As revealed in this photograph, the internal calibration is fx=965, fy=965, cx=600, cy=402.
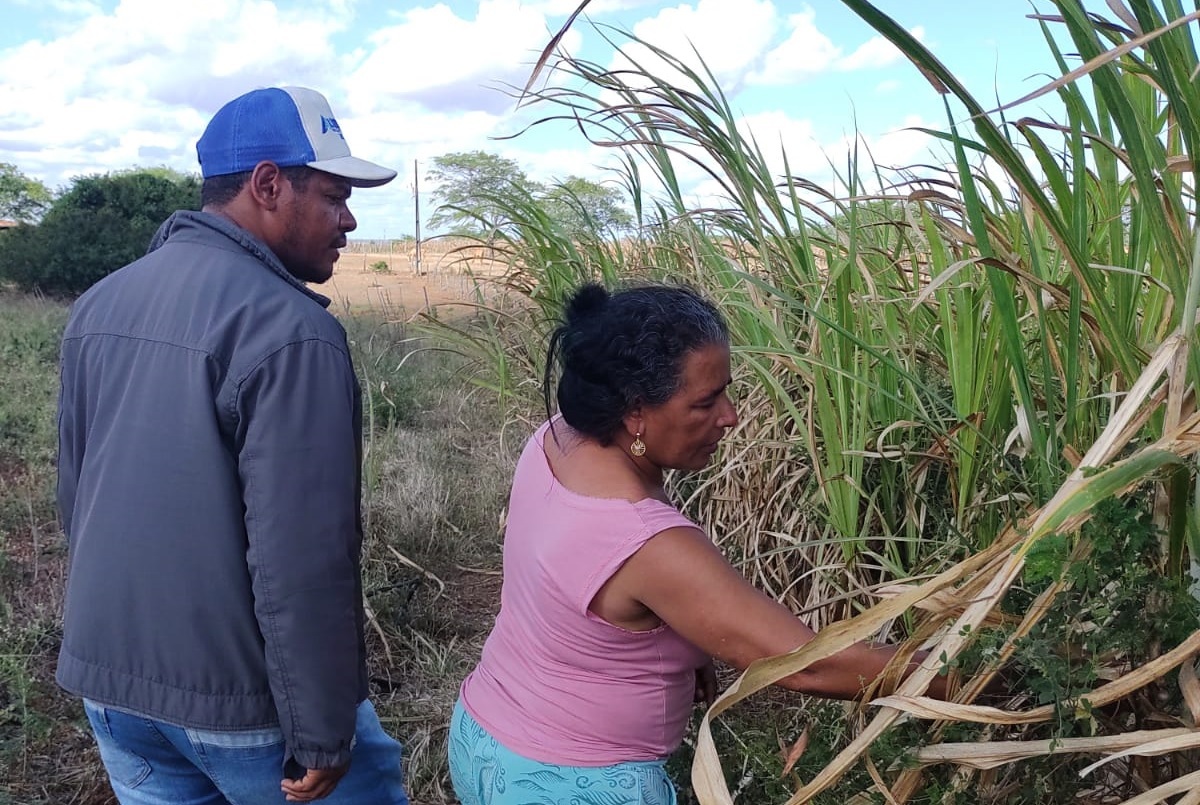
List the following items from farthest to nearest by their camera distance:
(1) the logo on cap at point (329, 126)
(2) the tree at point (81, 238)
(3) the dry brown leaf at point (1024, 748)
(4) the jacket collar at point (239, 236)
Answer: (2) the tree at point (81, 238), (1) the logo on cap at point (329, 126), (4) the jacket collar at point (239, 236), (3) the dry brown leaf at point (1024, 748)

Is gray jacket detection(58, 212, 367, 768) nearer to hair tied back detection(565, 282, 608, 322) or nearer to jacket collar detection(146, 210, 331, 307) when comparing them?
jacket collar detection(146, 210, 331, 307)

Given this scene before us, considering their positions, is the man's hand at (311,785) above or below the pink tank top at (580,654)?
below

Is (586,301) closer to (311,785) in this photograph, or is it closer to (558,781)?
(558,781)

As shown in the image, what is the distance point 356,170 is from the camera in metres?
1.52

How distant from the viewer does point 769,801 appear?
1.65 meters

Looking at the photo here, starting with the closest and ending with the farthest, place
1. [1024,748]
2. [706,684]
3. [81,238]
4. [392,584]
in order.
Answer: [1024,748] → [706,684] → [392,584] → [81,238]

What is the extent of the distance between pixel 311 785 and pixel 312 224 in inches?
33.5

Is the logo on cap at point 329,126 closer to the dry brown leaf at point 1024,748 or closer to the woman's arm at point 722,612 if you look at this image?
the woman's arm at point 722,612

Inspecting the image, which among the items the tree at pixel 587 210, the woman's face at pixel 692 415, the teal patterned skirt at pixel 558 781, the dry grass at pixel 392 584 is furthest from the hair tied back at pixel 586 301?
the tree at pixel 587 210

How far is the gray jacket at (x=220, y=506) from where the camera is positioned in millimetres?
1312

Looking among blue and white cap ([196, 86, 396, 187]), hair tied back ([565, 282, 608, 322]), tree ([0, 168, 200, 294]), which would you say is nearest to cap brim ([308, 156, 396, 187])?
blue and white cap ([196, 86, 396, 187])

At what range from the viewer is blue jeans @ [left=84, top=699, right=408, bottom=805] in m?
1.40

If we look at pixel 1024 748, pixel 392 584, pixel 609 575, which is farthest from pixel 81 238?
pixel 1024 748

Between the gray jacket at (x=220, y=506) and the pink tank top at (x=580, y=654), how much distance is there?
0.26m
